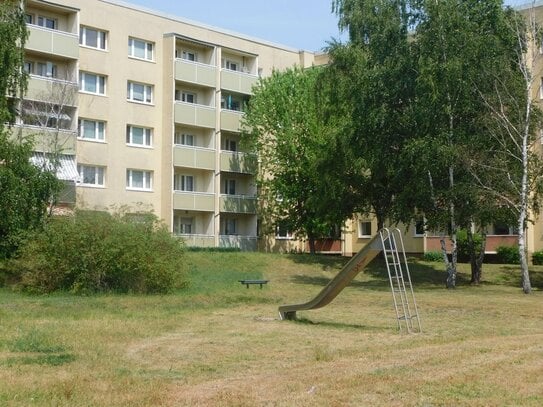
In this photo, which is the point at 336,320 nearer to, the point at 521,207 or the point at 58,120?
the point at 521,207

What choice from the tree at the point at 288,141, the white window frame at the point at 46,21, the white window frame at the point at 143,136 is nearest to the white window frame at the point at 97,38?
the white window frame at the point at 46,21

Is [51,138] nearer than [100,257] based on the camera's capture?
No

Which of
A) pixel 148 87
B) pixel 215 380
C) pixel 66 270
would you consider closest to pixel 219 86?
pixel 148 87

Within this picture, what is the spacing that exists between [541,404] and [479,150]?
24.8 metres

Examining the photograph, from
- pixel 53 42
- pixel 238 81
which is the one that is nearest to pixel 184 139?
pixel 238 81

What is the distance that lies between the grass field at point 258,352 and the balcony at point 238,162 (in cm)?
2698

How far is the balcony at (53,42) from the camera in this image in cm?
4472

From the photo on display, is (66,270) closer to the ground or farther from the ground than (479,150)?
closer to the ground

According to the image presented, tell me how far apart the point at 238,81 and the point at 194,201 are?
28.9 feet

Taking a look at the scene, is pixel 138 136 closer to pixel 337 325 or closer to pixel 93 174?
pixel 93 174

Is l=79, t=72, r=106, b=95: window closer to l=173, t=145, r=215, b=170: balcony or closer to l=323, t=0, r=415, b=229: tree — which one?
l=173, t=145, r=215, b=170: balcony

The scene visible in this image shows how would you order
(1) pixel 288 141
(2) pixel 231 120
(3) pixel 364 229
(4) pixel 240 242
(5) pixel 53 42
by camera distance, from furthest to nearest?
(3) pixel 364 229, (4) pixel 240 242, (2) pixel 231 120, (1) pixel 288 141, (5) pixel 53 42

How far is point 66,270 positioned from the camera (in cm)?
2805

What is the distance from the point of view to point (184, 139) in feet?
178
